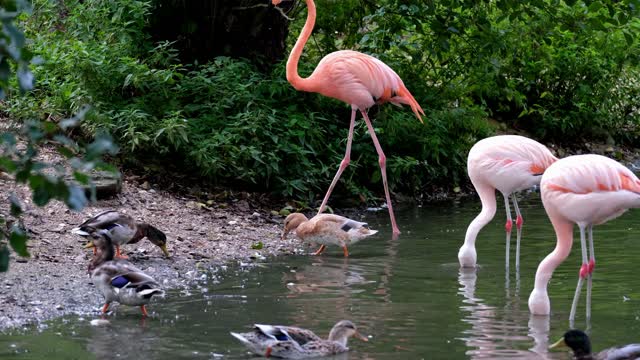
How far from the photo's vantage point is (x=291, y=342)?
17.4 ft

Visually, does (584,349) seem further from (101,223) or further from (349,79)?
(349,79)

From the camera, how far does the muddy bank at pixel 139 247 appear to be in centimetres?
668

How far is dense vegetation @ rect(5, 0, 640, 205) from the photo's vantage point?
33.9 ft

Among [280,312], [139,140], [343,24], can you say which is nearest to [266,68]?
[343,24]

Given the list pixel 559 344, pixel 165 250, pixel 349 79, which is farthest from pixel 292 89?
pixel 559 344

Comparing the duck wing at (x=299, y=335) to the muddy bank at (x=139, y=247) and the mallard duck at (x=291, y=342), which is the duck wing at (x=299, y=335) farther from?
the muddy bank at (x=139, y=247)

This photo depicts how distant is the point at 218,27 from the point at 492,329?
21.9 feet

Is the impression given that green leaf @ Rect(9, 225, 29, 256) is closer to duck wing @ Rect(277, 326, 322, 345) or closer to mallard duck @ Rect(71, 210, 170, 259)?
duck wing @ Rect(277, 326, 322, 345)

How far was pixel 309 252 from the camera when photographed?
357 inches

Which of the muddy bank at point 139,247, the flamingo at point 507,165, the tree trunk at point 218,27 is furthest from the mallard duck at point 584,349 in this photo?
the tree trunk at point 218,27

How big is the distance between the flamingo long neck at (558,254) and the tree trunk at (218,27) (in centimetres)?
587

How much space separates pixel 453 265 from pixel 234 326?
273 centimetres

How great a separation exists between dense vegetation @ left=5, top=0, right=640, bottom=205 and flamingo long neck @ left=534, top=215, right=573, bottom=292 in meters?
3.38

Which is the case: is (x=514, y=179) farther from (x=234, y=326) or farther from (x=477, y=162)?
(x=234, y=326)
